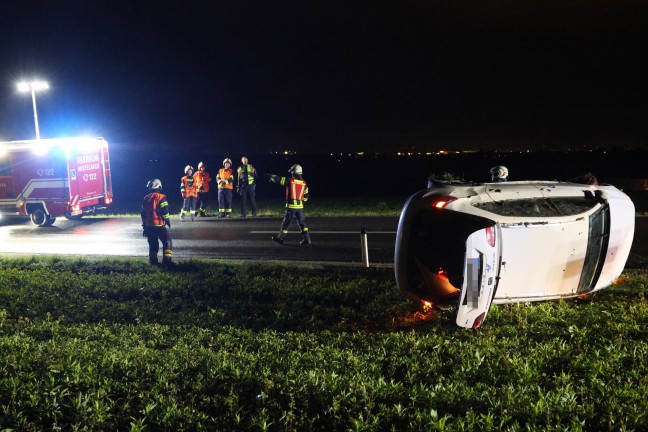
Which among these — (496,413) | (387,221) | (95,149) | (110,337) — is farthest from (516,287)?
(95,149)

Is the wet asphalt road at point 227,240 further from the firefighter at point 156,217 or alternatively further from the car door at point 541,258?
the car door at point 541,258

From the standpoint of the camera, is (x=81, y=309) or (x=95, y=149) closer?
(x=81, y=309)

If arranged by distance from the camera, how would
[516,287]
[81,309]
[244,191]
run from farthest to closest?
1. [244,191]
2. [81,309]
3. [516,287]

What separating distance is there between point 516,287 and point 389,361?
2.00 m

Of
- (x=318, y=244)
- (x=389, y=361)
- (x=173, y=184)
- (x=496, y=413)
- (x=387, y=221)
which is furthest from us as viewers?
(x=173, y=184)

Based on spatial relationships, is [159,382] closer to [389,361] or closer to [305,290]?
[389,361]

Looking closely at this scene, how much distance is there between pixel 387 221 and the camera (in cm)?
1748

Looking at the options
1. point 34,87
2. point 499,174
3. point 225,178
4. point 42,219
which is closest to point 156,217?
point 499,174

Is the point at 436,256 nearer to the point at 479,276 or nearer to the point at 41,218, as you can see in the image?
the point at 479,276

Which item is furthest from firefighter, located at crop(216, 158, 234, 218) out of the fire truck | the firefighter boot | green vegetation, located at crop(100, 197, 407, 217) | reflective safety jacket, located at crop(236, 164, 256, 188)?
the firefighter boot

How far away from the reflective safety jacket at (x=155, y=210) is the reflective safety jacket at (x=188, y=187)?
25.1 feet

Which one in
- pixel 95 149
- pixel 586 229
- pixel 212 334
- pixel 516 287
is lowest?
pixel 212 334

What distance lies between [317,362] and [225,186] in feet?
46.5

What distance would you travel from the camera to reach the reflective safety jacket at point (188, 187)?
19.3m
